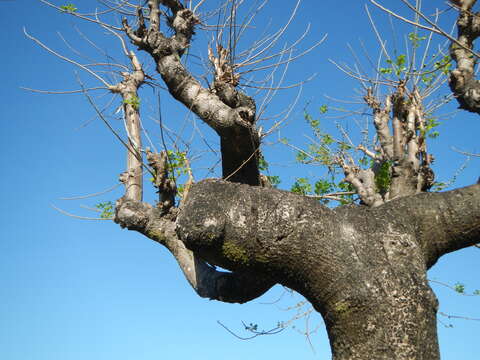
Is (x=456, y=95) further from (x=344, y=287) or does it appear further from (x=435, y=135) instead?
(x=344, y=287)

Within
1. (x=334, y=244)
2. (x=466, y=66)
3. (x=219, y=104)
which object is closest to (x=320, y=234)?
(x=334, y=244)

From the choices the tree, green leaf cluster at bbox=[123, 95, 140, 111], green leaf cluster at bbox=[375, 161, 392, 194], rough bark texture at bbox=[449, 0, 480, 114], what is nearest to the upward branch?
the tree

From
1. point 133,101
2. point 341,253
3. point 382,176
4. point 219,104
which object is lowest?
point 341,253

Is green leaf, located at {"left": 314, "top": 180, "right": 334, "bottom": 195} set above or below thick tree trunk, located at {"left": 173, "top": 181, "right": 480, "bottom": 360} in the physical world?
above

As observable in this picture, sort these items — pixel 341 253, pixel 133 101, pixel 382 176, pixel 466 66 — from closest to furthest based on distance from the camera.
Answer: pixel 341 253 → pixel 466 66 → pixel 133 101 → pixel 382 176

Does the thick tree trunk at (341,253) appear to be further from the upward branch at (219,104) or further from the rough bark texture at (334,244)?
the upward branch at (219,104)

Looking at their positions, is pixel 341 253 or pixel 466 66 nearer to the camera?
pixel 341 253

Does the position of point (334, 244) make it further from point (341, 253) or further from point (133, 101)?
point (133, 101)

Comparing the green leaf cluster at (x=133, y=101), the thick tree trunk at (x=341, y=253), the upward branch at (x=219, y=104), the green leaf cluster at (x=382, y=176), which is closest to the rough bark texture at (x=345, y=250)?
the thick tree trunk at (x=341, y=253)

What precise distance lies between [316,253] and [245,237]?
493 millimetres

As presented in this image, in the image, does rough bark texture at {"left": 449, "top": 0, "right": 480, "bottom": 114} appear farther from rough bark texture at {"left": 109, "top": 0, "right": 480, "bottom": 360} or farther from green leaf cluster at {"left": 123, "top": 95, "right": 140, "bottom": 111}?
green leaf cluster at {"left": 123, "top": 95, "right": 140, "bottom": 111}

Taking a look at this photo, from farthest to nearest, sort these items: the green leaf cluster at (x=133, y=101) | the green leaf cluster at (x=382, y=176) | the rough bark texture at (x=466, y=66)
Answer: the green leaf cluster at (x=382, y=176)
the green leaf cluster at (x=133, y=101)
the rough bark texture at (x=466, y=66)

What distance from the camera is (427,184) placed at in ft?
14.1

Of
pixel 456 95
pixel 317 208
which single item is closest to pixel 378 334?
pixel 317 208
